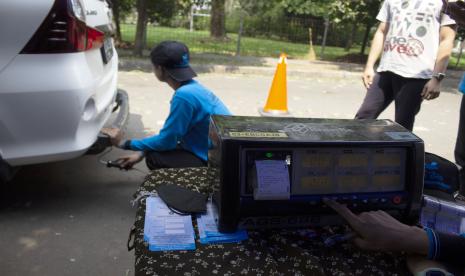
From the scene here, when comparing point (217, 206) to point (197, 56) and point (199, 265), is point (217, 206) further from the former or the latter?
point (197, 56)

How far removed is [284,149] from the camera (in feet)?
4.09

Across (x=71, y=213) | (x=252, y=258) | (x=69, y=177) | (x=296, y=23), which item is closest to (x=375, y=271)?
(x=252, y=258)

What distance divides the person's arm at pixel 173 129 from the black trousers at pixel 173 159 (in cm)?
4

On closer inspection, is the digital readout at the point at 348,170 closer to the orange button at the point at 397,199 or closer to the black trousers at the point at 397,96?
the orange button at the point at 397,199

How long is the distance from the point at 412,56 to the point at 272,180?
8.57 ft

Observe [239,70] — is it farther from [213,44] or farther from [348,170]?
[348,170]

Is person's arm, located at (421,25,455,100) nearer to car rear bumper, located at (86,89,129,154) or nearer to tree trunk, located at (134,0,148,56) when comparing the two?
car rear bumper, located at (86,89,129,154)

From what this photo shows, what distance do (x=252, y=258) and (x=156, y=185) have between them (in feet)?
1.84

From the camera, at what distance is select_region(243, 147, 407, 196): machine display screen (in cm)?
125

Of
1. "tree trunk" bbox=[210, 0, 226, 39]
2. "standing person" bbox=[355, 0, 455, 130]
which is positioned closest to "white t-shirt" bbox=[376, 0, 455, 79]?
"standing person" bbox=[355, 0, 455, 130]

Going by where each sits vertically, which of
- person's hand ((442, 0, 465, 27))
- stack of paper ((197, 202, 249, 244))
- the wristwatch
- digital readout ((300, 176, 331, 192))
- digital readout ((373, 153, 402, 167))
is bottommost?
stack of paper ((197, 202, 249, 244))

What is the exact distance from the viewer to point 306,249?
1269mm

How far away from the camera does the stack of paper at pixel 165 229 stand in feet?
4.02

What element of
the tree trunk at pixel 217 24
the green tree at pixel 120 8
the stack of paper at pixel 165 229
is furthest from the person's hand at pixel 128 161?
the tree trunk at pixel 217 24
